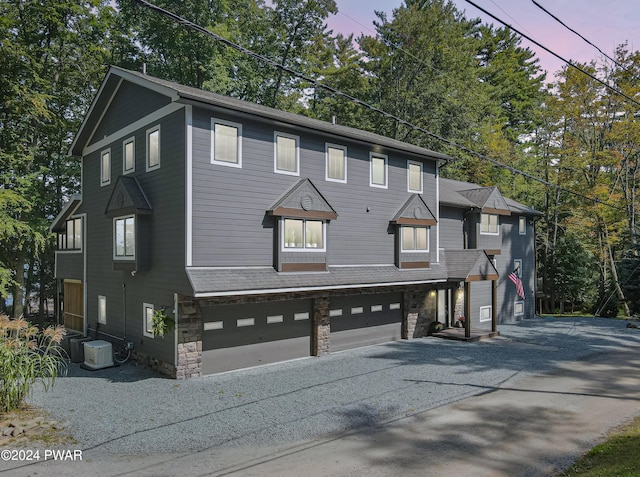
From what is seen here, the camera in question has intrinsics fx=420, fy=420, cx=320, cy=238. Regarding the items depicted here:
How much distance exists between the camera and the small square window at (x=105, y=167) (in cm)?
1586

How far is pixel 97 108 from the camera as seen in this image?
52.9 ft

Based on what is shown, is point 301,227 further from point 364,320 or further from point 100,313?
point 100,313

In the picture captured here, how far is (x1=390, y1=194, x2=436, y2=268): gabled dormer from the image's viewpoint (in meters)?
16.8

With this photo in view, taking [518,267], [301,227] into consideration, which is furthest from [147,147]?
[518,267]

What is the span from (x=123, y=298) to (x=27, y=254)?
40.2 ft

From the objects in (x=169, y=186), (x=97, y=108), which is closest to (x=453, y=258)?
(x=169, y=186)

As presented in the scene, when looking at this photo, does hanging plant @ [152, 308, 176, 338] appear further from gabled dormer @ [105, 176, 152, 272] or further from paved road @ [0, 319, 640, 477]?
gabled dormer @ [105, 176, 152, 272]

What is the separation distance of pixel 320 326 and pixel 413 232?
227 inches

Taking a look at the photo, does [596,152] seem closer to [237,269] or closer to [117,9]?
[237,269]

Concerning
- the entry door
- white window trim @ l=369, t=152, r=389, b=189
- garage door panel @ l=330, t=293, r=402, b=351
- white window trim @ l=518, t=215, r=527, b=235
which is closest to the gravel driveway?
garage door panel @ l=330, t=293, r=402, b=351

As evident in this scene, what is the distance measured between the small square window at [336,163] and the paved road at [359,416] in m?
6.33

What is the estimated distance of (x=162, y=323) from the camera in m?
11.6

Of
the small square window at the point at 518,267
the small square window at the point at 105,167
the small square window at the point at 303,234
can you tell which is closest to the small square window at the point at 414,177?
the small square window at the point at 303,234

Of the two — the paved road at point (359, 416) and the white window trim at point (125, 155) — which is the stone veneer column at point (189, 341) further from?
the white window trim at point (125, 155)
